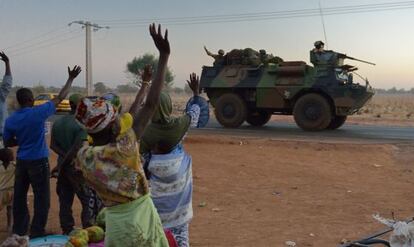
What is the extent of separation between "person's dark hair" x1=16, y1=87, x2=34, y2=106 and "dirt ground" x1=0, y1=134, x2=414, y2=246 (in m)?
1.67

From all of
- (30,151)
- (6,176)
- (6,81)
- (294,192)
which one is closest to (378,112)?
(294,192)

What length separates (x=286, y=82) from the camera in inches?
753

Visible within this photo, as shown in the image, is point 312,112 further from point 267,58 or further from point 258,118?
point 258,118

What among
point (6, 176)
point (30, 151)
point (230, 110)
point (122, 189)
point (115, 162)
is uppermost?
point (115, 162)

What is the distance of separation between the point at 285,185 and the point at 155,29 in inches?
247

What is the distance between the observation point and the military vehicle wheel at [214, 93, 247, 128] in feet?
66.6

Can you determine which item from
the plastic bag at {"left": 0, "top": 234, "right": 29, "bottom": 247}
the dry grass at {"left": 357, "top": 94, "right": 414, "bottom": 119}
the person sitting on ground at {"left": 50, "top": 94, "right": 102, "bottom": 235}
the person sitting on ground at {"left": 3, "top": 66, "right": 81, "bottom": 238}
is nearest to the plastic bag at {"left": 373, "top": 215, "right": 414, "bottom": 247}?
the plastic bag at {"left": 0, "top": 234, "right": 29, "bottom": 247}

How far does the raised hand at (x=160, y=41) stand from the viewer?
298 centimetres

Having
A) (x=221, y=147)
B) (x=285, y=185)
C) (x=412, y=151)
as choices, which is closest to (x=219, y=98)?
(x=221, y=147)

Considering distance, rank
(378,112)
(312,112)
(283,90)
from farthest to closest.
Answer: (378,112) → (283,90) → (312,112)

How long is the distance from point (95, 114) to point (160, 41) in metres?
0.61

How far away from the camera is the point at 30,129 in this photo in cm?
546

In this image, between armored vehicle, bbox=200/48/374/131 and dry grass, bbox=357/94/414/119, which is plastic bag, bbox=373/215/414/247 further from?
dry grass, bbox=357/94/414/119

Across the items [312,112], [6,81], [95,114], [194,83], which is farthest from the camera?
[312,112]
